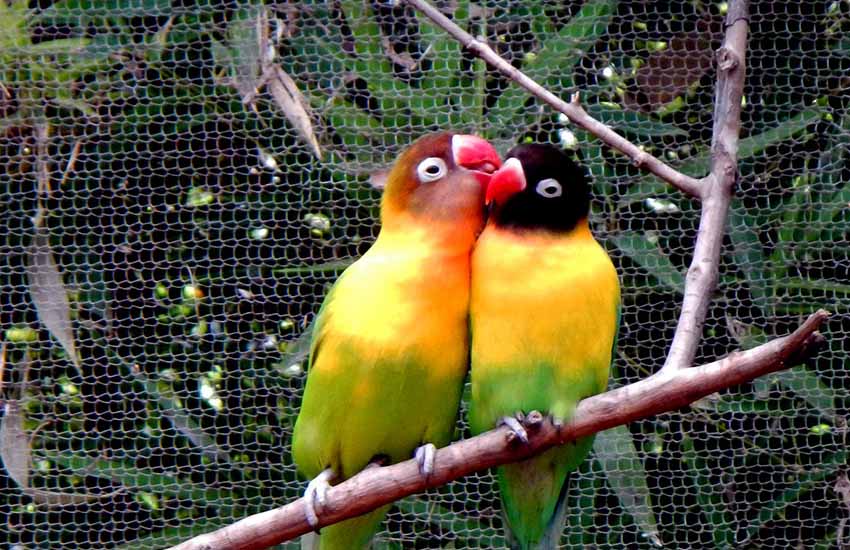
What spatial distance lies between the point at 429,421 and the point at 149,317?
70 cm

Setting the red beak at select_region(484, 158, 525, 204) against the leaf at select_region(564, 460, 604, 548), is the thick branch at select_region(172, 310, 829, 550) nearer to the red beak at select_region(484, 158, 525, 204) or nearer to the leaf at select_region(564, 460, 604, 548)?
the red beak at select_region(484, 158, 525, 204)

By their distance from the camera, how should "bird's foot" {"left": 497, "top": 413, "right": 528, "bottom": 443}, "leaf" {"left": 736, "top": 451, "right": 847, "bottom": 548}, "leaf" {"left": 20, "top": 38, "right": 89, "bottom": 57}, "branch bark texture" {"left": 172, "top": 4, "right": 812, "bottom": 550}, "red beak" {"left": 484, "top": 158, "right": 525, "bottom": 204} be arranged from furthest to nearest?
"leaf" {"left": 20, "top": 38, "right": 89, "bottom": 57} < "leaf" {"left": 736, "top": 451, "right": 847, "bottom": 548} < "red beak" {"left": 484, "top": 158, "right": 525, "bottom": 204} < "bird's foot" {"left": 497, "top": 413, "right": 528, "bottom": 443} < "branch bark texture" {"left": 172, "top": 4, "right": 812, "bottom": 550}

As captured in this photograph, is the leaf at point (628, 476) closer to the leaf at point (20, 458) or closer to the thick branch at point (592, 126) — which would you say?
the thick branch at point (592, 126)

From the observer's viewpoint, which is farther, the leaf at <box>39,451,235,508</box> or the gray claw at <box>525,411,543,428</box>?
the leaf at <box>39,451,235,508</box>

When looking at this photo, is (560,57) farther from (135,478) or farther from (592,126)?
(135,478)

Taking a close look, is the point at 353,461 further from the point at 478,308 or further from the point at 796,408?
the point at 796,408

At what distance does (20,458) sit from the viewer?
1677 mm

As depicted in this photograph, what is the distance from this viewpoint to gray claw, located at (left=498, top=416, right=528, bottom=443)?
3.45 feet

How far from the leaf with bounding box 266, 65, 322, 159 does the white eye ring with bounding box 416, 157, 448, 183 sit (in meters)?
0.52

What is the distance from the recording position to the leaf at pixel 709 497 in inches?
65.5

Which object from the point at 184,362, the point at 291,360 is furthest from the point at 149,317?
the point at 291,360

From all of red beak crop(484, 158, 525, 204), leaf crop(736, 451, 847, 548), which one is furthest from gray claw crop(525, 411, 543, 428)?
leaf crop(736, 451, 847, 548)

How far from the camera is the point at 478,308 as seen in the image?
115cm

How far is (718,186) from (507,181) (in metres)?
0.21
